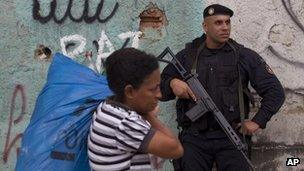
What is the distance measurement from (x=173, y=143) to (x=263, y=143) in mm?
2438

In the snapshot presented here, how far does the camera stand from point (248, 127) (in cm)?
335

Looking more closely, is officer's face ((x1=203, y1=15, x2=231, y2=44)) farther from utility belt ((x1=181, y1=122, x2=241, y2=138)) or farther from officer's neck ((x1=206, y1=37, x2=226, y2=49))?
utility belt ((x1=181, y1=122, x2=241, y2=138))

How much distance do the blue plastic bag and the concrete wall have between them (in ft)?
5.31

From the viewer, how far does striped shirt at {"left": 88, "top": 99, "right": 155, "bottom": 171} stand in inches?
71.1

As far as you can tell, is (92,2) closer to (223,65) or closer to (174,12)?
(174,12)

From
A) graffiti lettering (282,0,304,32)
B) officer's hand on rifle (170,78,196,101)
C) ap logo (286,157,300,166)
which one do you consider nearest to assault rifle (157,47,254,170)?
officer's hand on rifle (170,78,196,101)

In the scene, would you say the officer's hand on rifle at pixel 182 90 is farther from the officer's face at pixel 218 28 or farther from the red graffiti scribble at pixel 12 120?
the red graffiti scribble at pixel 12 120

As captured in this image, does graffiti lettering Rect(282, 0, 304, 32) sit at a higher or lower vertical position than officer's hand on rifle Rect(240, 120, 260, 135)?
higher

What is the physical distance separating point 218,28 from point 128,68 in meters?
1.75

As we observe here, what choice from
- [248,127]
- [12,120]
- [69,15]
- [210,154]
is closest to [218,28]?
[248,127]

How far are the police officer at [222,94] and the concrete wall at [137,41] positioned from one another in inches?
23.0

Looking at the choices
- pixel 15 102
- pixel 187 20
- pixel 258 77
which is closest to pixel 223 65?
pixel 258 77

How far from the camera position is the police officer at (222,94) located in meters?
3.37

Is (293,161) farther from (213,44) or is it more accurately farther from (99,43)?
(99,43)
